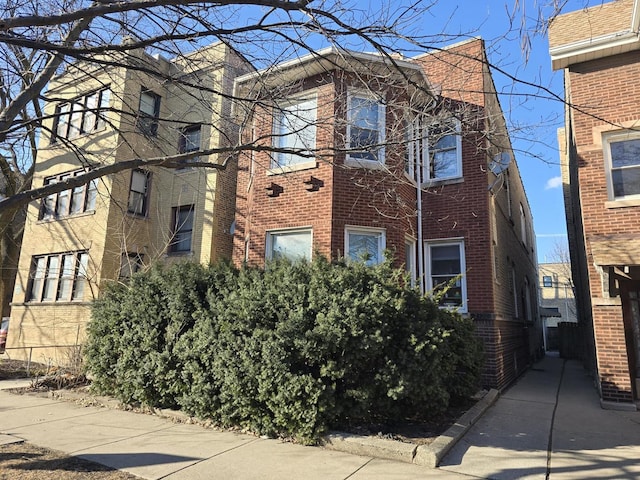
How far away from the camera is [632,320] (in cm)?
880

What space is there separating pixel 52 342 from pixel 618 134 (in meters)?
16.9

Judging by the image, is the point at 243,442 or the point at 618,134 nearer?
the point at 243,442

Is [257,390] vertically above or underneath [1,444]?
above

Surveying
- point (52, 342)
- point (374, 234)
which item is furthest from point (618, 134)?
point (52, 342)

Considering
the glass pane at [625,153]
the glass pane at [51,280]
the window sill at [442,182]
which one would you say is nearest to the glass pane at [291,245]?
the window sill at [442,182]

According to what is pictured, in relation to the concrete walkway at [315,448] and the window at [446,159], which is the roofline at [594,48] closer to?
the window at [446,159]

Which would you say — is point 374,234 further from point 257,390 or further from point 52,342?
point 52,342

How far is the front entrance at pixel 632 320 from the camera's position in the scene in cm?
870

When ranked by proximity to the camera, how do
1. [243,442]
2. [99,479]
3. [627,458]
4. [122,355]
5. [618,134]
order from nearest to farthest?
[99,479] → [627,458] → [243,442] → [122,355] → [618,134]

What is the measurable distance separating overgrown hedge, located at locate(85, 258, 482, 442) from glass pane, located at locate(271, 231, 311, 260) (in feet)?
8.05

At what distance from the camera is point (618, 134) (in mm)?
9102

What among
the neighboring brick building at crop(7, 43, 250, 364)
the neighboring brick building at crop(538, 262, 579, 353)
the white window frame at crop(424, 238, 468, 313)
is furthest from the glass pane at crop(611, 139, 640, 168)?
the neighboring brick building at crop(538, 262, 579, 353)

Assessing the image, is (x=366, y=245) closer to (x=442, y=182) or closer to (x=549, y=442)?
(x=442, y=182)

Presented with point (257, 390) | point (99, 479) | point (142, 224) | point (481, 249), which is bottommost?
point (99, 479)
